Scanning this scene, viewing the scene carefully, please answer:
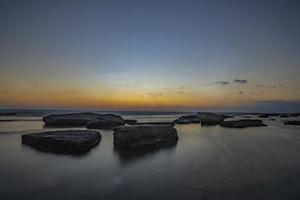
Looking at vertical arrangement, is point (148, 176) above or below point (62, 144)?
below

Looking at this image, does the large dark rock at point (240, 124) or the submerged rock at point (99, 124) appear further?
the large dark rock at point (240, 124)

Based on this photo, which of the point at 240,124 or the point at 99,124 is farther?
the point at 240,124

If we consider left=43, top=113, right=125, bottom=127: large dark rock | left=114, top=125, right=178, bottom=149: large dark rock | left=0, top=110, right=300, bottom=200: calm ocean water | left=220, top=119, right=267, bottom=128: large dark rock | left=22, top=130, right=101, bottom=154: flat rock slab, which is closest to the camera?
left=0, top=110, right=300, bottom=200: calm ocean water

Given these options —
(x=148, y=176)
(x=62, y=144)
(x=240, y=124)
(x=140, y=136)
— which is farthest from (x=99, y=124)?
(x=148, y=176)

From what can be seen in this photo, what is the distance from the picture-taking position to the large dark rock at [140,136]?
27.0ft

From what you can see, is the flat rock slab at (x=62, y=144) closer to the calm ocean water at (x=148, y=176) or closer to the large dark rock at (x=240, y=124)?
the calm ocean water at (x=148, y=176)

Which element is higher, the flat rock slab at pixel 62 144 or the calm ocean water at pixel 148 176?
the flat rock slab at pixel 62 144

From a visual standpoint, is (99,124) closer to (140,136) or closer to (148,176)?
(140,136)

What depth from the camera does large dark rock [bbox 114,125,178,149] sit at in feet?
27.0

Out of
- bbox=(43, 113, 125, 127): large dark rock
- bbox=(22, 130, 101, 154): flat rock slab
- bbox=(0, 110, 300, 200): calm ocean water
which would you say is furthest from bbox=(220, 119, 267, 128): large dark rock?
bbox=(22, 130, 101, 154): flat rock slab

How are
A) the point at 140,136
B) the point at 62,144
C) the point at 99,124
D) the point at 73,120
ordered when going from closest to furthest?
the point at 62,144 < the point at 140,136 < the point at 99,124 < the point at 73,120

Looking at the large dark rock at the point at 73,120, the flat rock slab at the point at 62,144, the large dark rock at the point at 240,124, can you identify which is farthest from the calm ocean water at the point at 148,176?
the large dark rock at the point at 73,120

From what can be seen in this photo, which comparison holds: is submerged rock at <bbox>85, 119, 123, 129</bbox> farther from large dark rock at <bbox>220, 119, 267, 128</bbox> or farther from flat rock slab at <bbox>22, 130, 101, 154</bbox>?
large dark rock at <bbox>220, 119, 267, 128</bbox>

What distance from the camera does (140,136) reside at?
8.54 metres
